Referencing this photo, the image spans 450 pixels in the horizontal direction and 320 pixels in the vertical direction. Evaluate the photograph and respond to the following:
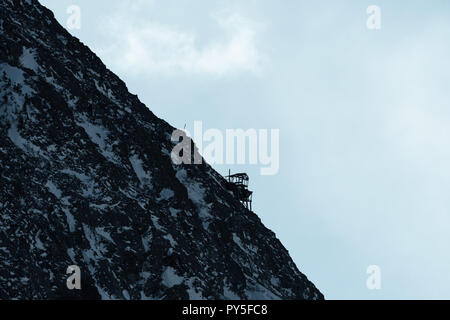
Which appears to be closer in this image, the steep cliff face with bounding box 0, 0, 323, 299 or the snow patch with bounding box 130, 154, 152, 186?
the steep cliff face with bounding box 0, 0, 323, 299

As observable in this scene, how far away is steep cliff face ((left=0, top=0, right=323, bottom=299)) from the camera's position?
89.2 meters

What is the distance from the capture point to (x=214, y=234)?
10819 centimetres

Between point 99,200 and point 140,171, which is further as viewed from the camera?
point 140,171

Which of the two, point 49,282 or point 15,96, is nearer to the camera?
point 49,282

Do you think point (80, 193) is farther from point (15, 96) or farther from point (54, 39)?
point (54, 39)

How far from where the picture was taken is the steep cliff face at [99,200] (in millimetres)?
89250

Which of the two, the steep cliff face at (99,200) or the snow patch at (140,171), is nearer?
the steep cliff face at (99,200)

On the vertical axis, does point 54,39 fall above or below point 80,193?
above

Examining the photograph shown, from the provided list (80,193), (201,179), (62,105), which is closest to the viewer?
(80,193)

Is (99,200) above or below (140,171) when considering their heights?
below

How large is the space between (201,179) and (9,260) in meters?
35.6

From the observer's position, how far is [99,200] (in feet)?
321
